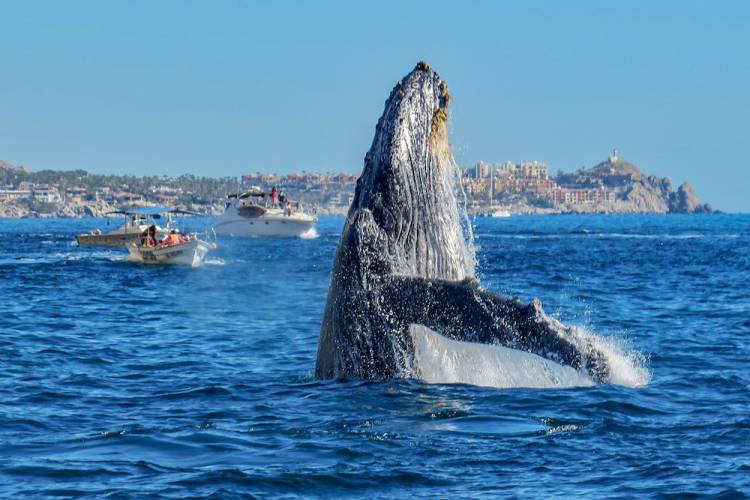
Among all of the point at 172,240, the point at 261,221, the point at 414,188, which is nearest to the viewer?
the point at 414,188

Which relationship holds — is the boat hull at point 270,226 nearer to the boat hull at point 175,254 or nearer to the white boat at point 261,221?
the white boat at point 261,221

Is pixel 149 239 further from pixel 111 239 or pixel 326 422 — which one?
pixel 326 422

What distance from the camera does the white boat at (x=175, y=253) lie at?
52781 millimetres

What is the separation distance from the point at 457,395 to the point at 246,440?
2812 mm

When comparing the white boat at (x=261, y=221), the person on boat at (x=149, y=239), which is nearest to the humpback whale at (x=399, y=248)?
the person on boat at (x=149, y=239)

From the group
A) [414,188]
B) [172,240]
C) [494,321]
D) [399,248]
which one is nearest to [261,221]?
[172,240]

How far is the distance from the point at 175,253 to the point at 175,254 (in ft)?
0.17

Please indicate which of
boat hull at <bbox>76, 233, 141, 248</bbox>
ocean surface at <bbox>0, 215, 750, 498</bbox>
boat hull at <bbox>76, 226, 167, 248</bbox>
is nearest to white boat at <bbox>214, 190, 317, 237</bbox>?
boat hull at <bbox>76, 226, 167, 248</bbox>

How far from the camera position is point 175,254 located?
53219 mm

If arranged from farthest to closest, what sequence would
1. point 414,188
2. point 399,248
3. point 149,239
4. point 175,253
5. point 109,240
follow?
point 109,240, point 149,239, point 175,253, point 414,188, point 399,248

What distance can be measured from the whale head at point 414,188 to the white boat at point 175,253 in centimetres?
3912

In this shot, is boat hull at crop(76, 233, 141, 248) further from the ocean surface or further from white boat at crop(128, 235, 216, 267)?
→ the ocean surface

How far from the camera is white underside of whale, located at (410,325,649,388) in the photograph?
13.8 meters

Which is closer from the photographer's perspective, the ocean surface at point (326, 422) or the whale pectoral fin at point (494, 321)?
the ocean surface at point (326, 422)
